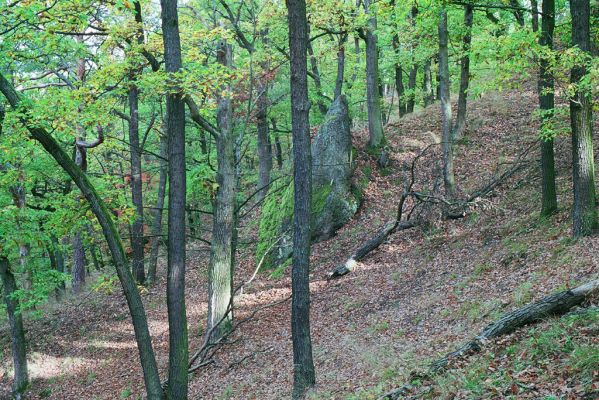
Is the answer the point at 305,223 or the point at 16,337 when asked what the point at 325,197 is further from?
the point at 16,337

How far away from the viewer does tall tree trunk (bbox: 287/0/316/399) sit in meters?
8.23

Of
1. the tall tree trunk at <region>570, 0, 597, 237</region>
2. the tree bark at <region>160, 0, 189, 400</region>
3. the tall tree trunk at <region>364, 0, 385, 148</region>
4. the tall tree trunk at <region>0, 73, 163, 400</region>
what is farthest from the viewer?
the tall tree trunk at <region>364, 0, 385, 148</region>

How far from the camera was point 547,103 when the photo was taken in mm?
11469

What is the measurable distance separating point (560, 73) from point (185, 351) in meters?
9.33

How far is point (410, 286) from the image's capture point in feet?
41.7

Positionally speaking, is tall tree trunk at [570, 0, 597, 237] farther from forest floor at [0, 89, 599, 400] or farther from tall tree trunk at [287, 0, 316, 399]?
tall tree trunk at [287, 0, 316, 399]

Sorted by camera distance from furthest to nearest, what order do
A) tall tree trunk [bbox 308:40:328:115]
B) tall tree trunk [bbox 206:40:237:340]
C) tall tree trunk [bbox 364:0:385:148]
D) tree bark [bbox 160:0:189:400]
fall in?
tall tree trunk [bbox 308:40:328:115], tall tree trunk [bbox 364:0:385:148], tall tree trunk [bbox 206:40:237:340], tree bark [bbox 160:0:189:400]

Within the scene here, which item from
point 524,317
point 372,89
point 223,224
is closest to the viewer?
point 524,317

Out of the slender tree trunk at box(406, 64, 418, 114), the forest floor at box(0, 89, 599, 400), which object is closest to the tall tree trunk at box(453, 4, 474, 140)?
the forest floor at box(0, 89, 599, 400)

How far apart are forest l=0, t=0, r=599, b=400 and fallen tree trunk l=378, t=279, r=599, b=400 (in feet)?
0.11

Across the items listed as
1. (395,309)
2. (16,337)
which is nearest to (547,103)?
(395,309)

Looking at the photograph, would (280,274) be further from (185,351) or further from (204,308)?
(185,351)

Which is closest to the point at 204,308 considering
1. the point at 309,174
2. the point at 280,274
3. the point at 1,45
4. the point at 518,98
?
the point at 280,274

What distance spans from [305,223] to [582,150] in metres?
6.02
